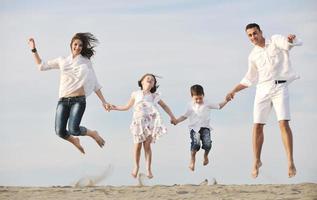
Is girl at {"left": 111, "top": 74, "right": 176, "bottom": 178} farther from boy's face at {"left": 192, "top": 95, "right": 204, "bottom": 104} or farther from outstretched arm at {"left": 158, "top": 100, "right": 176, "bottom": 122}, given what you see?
boy's face at {"left": 192, "top": 95, "right": 204, "bottom": 104}

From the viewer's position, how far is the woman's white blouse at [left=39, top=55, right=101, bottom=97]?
37.9ft

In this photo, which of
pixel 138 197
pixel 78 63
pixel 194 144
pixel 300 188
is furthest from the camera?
pixel 194 144

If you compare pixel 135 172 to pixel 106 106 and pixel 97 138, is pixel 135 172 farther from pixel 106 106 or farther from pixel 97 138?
pixel 106 106

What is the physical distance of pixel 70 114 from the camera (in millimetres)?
11492

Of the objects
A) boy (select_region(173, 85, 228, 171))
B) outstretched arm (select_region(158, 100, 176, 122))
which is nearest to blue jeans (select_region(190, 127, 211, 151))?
boy (select_region(173, 85, 228, 171))

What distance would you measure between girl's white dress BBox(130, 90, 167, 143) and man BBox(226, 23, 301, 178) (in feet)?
6.47

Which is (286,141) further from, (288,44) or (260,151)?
(288,44)

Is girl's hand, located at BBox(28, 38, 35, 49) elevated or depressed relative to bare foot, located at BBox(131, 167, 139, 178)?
elevated

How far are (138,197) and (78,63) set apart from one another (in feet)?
9.96

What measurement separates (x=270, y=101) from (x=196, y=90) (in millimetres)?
2717

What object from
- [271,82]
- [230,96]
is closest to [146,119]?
[230,96]

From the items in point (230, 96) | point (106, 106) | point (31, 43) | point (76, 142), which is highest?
point (31, 43)

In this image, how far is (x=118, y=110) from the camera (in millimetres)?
12172

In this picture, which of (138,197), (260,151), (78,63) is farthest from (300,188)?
(78,63)
